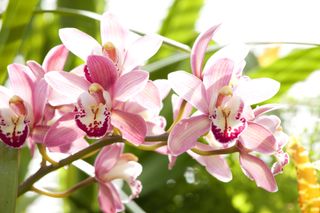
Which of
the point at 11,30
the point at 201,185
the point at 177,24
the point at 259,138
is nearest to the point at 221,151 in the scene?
the point at 259,138

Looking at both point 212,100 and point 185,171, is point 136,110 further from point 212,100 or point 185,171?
point 185,171

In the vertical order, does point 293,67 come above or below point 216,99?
below

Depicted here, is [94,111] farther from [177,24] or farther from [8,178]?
[177,24]

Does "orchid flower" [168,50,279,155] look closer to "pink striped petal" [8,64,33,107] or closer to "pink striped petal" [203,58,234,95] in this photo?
"pink striped petal" [203,58,234,95]

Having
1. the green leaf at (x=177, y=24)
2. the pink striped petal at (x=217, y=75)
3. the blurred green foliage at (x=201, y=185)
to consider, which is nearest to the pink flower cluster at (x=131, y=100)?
the pink striped petal at (x=217, y=75)

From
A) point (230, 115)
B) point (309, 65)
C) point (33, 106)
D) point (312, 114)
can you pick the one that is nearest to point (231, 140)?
point (230, 115)
